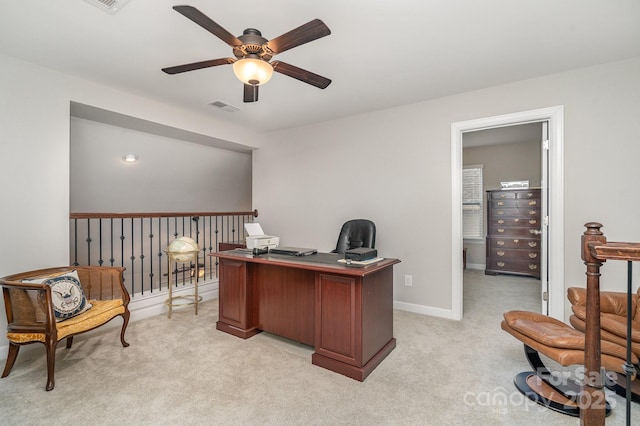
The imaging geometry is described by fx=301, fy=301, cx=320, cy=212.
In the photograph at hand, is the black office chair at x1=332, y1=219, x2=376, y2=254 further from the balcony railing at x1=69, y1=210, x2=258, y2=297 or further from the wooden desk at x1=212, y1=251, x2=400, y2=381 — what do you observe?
the balcony railing at x1=69, y1=210, x2=258, y2=297

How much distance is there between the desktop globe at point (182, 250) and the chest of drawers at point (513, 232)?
5.01m

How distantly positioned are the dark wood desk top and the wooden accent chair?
1.02m

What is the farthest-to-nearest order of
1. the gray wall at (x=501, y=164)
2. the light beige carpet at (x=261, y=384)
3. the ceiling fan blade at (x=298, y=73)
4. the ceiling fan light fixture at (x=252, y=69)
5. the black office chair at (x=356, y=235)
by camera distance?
the gray wall at (x=501, y=164), the black office chair at (x=356, y=235), the ceiling fan blade at (x=298, y=73), the ceiling fan light fixture at (x=252, y=69), the light beige carpet at (x=261, y=384)

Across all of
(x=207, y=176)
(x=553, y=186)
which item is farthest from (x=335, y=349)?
(x=207, y=176)

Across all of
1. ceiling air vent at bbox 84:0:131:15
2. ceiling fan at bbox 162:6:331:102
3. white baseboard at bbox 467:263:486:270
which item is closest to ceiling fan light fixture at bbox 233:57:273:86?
ceiling fan at bbox 162:6:331:102

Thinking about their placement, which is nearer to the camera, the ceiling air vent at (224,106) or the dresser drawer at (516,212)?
the ceiling air vent at (224,106)

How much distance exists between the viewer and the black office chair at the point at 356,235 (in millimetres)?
3566

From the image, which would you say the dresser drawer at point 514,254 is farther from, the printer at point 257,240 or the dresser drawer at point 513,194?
the printer at point 257,240

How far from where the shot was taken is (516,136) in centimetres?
527

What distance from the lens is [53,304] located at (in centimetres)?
224

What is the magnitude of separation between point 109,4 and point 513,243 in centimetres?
615

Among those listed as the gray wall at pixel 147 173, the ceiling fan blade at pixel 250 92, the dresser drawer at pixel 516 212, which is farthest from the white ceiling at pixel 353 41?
the dresser drawer at pixel 516 212

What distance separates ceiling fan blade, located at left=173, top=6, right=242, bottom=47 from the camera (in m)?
1.47

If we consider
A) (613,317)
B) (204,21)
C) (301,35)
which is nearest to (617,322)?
(613,317)
